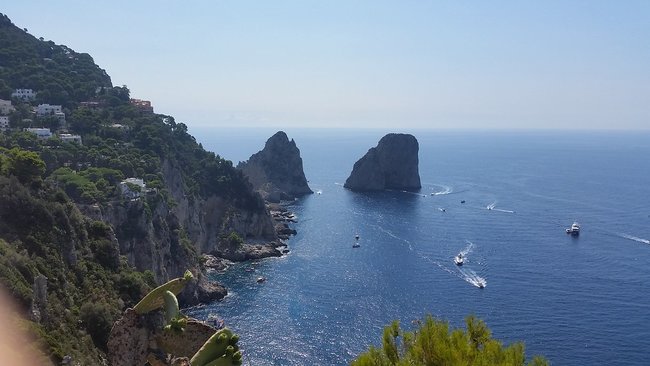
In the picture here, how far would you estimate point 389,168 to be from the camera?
140 meters

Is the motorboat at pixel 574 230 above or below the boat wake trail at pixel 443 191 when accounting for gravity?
above

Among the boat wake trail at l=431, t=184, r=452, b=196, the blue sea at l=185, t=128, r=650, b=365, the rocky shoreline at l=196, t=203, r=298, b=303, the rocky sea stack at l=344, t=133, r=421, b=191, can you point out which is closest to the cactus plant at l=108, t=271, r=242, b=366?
the blue sea at l=185, t=128, r=650, b=365

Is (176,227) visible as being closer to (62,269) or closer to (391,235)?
(62,269)

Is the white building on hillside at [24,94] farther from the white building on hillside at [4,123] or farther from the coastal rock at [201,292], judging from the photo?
the coastal rock at [201,292]

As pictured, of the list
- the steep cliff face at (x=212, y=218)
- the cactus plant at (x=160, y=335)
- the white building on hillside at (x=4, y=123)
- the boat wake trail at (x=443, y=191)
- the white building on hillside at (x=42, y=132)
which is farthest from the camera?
the boat wake trail at (x=443, y=191)

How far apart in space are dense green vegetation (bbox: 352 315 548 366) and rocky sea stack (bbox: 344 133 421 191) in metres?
125

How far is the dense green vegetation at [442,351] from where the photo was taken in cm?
1133

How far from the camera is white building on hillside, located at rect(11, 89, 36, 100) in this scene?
7449 centimetres

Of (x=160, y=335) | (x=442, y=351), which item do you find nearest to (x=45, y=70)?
(x=160, y=335)

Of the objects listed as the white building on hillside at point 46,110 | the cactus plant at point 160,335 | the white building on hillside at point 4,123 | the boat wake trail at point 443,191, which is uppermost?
the white building on hillside at point 46,110

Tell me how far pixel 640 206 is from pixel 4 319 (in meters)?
116

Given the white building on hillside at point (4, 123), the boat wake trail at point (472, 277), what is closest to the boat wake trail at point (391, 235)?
the boat wake trail at point (472, 277)

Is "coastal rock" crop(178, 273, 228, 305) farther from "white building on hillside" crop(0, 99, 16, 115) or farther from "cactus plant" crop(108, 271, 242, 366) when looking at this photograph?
"cactus plant" crop(108, 271, 242, 366)

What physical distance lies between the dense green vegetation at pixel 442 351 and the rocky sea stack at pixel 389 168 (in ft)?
410
